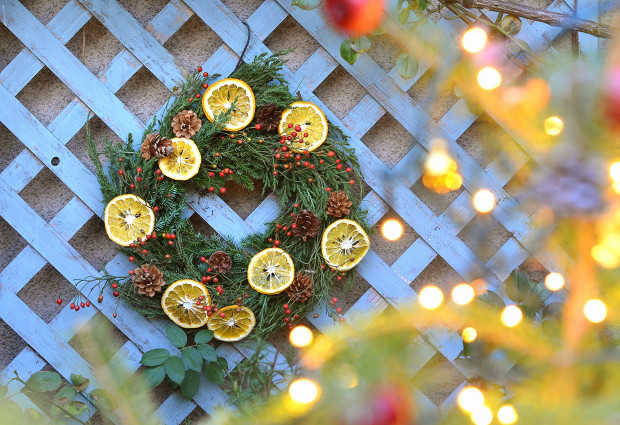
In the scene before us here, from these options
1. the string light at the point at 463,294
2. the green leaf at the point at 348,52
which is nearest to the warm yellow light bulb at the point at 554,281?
the string light at the point at 463,294

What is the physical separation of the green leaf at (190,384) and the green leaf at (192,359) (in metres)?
0.02

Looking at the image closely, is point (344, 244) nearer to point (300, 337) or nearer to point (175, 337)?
point (300, 337)

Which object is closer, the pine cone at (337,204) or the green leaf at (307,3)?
the green leaf at (307,3)

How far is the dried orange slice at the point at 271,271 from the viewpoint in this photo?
3.59ft

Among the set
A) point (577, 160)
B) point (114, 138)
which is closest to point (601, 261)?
point (577, 160)

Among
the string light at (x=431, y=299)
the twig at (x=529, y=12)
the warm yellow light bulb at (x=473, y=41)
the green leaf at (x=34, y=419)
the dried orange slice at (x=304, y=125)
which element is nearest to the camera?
the green leaf at (x=34, y=419)

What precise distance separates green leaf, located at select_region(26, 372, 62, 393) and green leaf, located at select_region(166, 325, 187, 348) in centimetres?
23

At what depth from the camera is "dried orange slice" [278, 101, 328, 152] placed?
3.62 feet

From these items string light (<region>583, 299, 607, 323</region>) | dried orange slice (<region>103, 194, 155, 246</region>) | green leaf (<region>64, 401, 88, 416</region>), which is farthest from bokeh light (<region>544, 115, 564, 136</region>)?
green leaf (<region>64, 401, 88, 416</region>)

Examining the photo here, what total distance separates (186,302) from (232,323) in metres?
0.10

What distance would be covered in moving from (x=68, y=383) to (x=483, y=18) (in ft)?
3.66

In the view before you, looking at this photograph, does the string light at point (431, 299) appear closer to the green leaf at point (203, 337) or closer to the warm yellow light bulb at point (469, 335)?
the warm yellow light bulb at point (469, 335)

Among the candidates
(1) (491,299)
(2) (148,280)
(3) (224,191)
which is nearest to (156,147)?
(3) (224,191)

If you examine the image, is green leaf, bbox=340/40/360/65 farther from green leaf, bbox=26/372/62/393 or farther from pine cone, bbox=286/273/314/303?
green leaf, bbox=26/372/62/393
